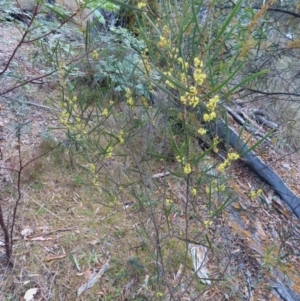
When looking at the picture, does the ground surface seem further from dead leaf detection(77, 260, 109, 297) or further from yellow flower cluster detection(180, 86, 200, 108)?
yellow flower cluster detection(180, 86, 200, 108)

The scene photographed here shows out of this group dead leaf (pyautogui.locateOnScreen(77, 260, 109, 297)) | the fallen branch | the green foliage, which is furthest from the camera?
the fallen branch

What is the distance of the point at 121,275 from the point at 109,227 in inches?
15.0

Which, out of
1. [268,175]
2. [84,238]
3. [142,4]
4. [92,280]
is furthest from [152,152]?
[268,175]

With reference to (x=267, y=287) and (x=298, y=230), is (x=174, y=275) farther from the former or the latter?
(x=298, y=230)

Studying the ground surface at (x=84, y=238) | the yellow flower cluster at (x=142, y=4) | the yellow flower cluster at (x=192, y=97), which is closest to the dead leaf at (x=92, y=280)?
the ground surface at (x=84, y=238)

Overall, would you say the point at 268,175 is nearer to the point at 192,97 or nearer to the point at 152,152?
the point at 152,152

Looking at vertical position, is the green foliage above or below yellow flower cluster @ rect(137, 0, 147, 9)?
below

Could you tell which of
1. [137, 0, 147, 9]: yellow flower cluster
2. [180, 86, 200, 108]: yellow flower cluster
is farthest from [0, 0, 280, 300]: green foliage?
[180, 86, 200, 108]: yellow flower cluster

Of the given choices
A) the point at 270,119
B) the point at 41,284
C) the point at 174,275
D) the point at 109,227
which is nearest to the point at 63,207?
the point at 109,227

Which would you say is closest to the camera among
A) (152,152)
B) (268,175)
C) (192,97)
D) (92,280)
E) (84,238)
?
(192,97)

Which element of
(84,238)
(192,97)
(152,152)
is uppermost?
(192,97)

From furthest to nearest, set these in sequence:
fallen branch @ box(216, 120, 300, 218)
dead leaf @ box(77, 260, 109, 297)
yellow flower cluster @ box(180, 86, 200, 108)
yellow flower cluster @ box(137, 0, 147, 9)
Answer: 1. fallen branch @ box(216, 120, 300, 218)
2. dead leaf @ box(77, 260, 109, 297)
3. yellow flower cluster @ box(137, 0, 147, 9)
4. yellow flower cluster @ box(180, 86, 200, 108)

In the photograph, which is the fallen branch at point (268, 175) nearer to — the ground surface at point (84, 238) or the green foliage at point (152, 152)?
the ground surface at point (84, 238)

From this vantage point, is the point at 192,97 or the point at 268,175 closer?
the point at 192,97
